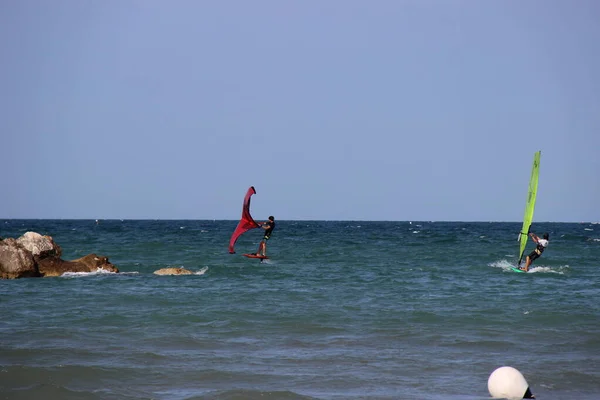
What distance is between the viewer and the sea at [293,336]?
10.2 meters

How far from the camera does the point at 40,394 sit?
980 cm

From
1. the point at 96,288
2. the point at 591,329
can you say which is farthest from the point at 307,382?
the point at 96,288

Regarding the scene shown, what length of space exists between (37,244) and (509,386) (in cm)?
1744

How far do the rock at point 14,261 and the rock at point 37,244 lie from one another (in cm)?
50

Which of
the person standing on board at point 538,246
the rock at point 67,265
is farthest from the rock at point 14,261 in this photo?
the person standing on board at point 538,246

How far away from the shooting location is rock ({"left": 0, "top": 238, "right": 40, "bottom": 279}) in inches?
858

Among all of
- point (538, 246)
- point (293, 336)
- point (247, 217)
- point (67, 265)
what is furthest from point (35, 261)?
point (538, 246)

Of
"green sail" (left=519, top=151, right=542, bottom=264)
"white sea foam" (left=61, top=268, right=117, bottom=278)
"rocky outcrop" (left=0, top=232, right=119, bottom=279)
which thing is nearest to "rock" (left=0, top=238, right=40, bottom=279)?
"rocky outcrop" (left=0, top=232, right=119, bottom=279)

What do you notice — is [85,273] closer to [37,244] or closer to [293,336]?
[37,244]

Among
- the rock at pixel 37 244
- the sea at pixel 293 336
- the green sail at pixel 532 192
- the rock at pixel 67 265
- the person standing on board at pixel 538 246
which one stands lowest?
the sea at pixel 293 336

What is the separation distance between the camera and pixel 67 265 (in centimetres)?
2334

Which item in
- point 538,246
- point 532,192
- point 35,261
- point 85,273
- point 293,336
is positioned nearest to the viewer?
point 293,336

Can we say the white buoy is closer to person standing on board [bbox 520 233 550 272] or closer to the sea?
the sea

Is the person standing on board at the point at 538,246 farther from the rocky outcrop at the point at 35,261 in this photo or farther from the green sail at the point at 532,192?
the rocky outcrop at the point at 35,261
